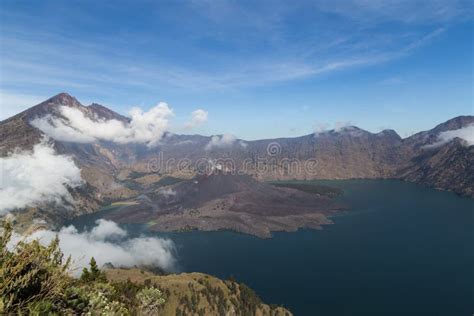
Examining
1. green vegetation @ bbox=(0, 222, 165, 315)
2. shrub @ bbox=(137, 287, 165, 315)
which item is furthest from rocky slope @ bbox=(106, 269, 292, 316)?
green vegetation @ bbox=(0, 222, 165, 315)

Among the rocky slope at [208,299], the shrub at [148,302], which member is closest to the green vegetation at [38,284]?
the shrub at [148,302]

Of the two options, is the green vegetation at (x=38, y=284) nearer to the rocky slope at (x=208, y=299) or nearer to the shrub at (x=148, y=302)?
the shrub at (x=148, y=302)

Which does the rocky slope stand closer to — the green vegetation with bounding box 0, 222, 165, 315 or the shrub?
the shrub

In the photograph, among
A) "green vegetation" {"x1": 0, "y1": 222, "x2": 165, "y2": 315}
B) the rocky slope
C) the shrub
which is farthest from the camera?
the rocky slope

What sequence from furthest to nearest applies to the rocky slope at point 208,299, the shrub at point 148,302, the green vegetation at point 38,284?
the rocky slope at point 208,299
the shrub at point 148,302
the green vegetation at point 38,284

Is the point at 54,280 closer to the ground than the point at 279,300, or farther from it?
farther from it

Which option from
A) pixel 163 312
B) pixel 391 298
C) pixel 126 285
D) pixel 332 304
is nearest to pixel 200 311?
pixel 163 312

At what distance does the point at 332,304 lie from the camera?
182 m

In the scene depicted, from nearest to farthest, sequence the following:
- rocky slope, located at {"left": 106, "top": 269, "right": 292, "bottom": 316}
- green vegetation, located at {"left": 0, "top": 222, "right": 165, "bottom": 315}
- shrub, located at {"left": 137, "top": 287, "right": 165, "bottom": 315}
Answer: green vegetation, located at {"left": 0, "top": 222, "right": 165, "bottom": 315}
shrub, located at {"left": 137, "top": 287, "right": 165, "bottom": 315}
rocky slope, located at {"left": 106, "top": 269, "right": 292, "bottom": 316}

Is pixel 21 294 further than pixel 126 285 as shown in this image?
No

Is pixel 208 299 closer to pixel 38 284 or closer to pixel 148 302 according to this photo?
pixel 148 302

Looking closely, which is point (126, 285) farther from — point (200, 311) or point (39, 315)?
point (39, 315)

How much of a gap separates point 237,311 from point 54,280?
16753 cm

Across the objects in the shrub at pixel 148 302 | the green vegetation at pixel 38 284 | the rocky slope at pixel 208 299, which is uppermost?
the green vegetation at pixel 38 284
